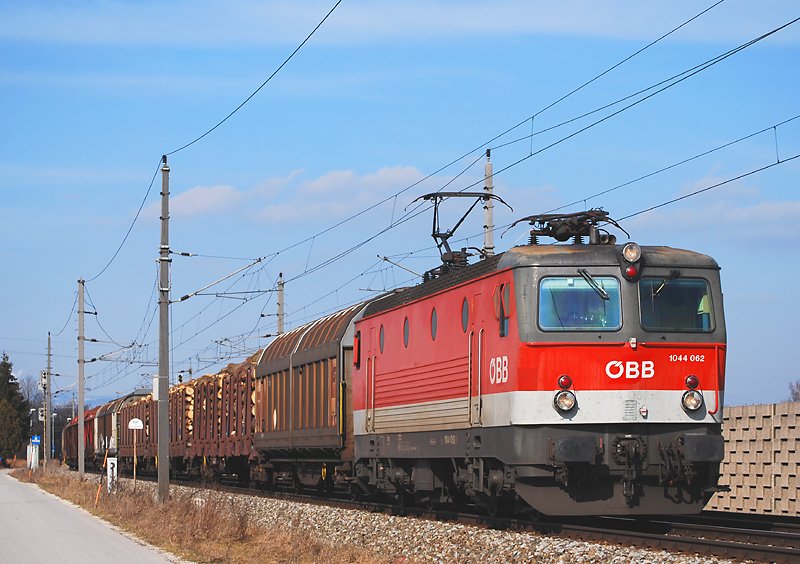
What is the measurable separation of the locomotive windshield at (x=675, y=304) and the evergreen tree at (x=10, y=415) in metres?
102

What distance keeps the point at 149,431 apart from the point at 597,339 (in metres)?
36.2

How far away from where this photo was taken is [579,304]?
52.5 ft

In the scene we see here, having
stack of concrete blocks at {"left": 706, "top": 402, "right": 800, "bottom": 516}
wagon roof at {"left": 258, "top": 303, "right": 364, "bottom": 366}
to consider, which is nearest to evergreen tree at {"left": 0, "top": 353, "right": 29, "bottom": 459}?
wagon roof at {"left": 258, "top": 303, "right": 364, "bottom": 366}

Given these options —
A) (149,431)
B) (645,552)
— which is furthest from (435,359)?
(149,431)

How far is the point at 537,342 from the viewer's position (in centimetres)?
1572

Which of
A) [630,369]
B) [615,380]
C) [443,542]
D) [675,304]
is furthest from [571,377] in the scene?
[443,542]

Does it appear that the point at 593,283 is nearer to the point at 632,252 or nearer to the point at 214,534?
the point at 632,252

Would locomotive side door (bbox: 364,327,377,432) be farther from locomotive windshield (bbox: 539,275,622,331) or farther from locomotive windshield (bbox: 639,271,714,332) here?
locomotive windshield (bbox: 639,271,714,332)

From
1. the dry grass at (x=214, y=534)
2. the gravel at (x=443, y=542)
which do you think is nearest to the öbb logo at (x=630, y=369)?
the gravel at (x=443, y=542)

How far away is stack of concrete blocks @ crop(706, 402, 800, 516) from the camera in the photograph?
20922 mm

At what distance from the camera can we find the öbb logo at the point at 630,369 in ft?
51.4

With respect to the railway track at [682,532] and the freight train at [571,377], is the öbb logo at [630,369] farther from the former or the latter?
the railway track at [682,532]

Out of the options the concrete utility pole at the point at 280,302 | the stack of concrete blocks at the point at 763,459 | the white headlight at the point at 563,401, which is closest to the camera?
the white headlight at the point at 563,401

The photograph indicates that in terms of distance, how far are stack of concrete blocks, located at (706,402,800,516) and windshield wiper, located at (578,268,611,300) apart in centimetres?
655
